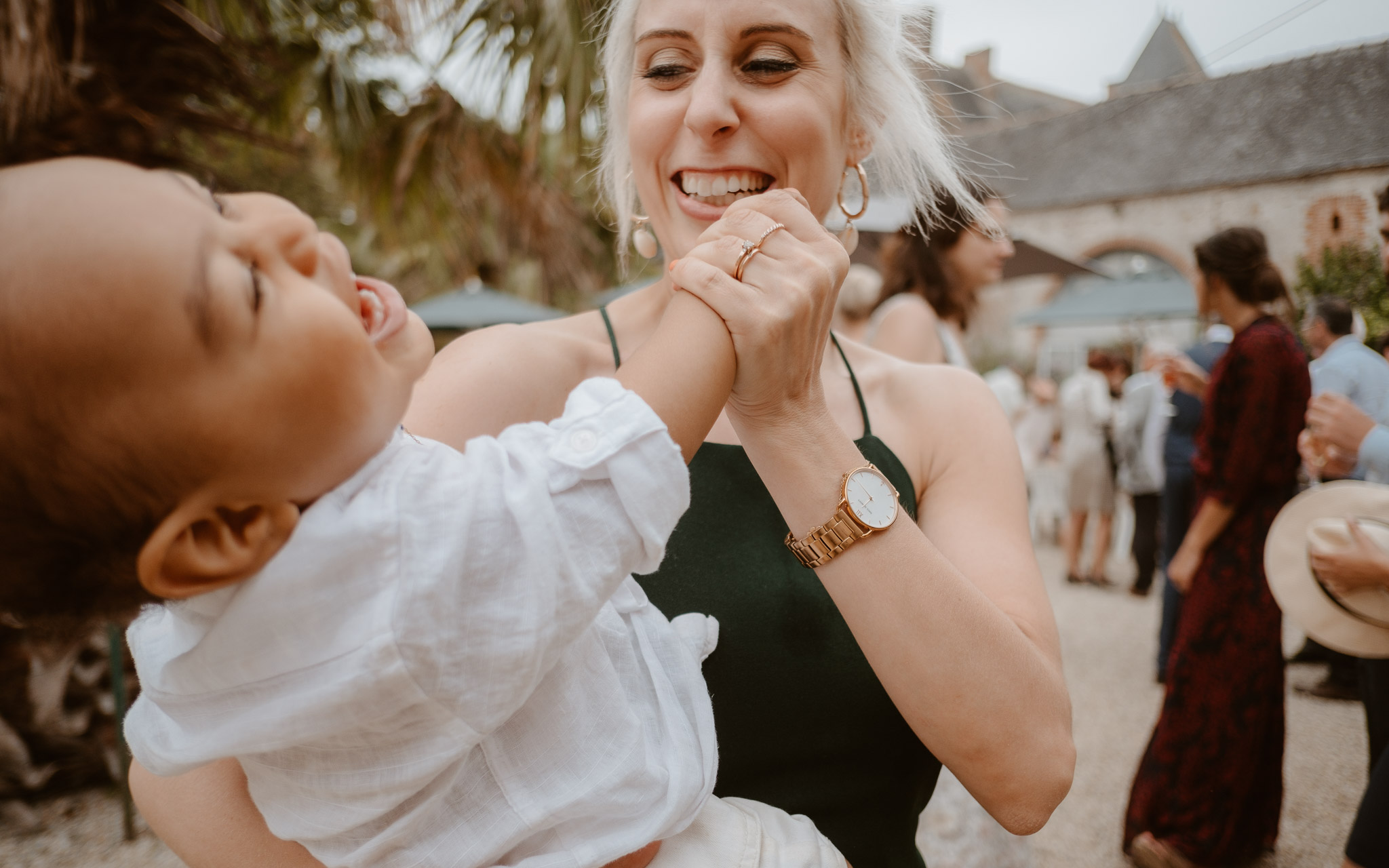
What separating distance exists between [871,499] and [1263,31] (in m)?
1.51

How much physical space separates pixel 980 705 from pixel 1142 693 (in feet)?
18.7

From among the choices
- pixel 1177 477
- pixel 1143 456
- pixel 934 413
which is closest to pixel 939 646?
pixel 934 413

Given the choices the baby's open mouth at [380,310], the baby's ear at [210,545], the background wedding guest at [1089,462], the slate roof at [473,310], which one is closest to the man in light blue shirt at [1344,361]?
the baby's open mouth at [380,310]

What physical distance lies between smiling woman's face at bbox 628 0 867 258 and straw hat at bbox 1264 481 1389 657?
1.84 metres

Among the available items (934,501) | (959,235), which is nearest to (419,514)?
(934,501)

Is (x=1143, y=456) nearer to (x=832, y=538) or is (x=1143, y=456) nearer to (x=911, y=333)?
(x=911, y=333)

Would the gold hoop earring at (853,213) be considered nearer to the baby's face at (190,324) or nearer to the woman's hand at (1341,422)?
the baby's face at (190,324)

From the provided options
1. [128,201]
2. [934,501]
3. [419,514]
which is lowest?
[934,501]

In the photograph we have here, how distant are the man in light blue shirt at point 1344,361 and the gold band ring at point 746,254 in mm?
1827

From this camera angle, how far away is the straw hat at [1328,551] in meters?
2.16

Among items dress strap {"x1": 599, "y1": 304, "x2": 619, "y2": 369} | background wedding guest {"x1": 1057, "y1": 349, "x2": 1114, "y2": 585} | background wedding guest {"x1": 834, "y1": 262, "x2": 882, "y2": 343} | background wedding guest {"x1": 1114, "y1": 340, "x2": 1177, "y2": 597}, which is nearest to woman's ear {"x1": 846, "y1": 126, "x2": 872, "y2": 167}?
dress strap {"x1": 599, "y1": 304, "x2": 619, "y2": 369}

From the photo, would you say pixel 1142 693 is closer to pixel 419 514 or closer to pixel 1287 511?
pixel 1287 511

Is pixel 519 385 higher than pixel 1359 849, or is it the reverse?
pixel 519 385

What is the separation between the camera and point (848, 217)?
1.60 metres
